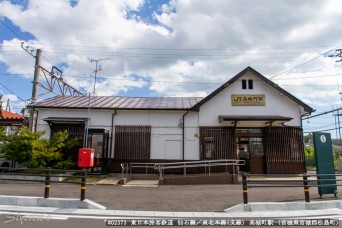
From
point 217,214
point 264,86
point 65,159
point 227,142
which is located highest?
point 264,86

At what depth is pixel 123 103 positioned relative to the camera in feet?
68.3

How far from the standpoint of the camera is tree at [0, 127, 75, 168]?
1569 cm

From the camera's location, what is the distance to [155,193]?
10953 millimetres

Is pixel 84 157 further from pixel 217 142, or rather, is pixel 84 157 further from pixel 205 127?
pixel 217 142

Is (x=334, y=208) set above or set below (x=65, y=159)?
below

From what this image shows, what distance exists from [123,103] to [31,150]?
7.29 m

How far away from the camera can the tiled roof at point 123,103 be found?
758 inches

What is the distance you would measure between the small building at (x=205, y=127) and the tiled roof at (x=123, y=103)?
13cm

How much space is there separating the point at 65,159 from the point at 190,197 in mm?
11253

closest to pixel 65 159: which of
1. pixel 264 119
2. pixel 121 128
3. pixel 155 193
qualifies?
pixel 121 128

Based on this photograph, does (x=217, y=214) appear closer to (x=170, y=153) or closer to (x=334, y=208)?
(x=334, y=208)
